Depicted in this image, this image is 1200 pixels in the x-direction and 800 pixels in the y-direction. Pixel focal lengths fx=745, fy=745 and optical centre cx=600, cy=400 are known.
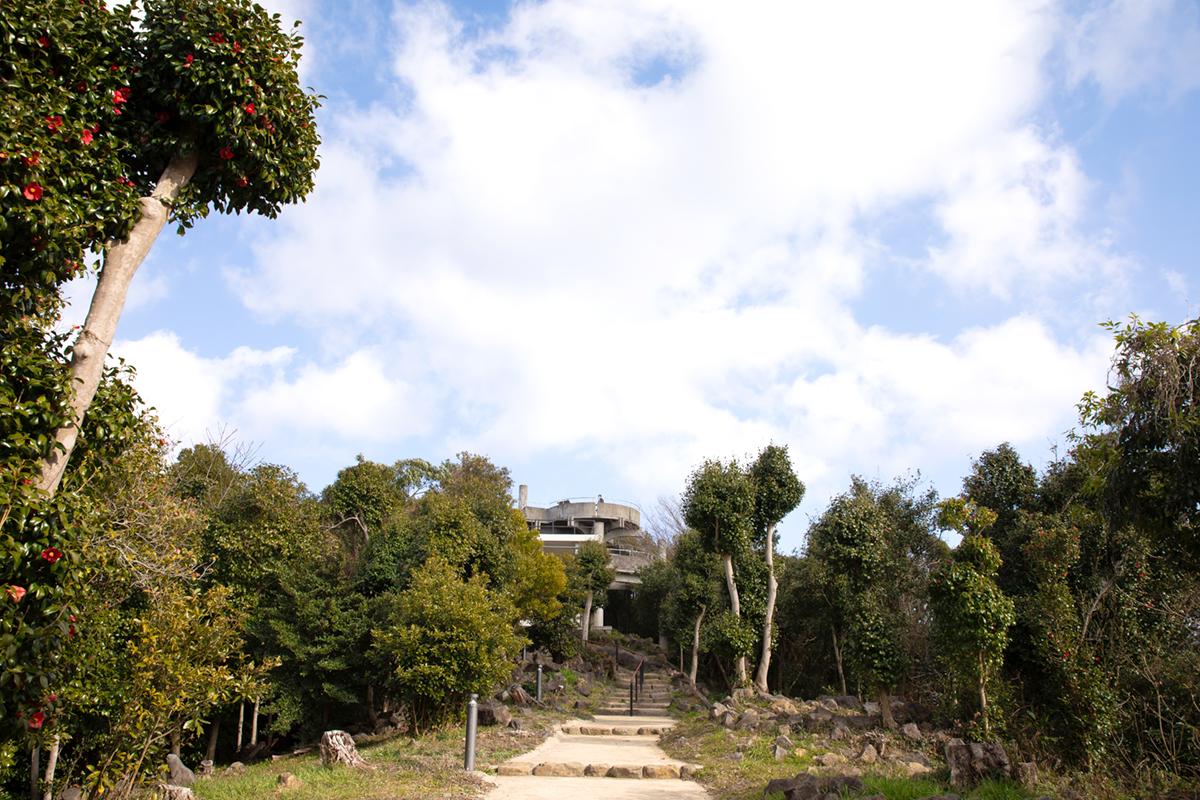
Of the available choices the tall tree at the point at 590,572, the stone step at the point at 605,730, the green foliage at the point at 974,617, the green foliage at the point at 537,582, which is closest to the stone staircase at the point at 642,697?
the green foliage at the point at 537,582

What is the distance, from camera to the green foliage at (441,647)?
480 inches

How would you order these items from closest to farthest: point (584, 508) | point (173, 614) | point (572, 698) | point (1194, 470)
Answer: point (1194, 470)
point (173, 614)
point (572, 698)
point (584, 508)

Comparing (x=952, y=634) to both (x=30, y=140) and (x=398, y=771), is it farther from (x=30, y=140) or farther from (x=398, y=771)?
(x=30, y=140)

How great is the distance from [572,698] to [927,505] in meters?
10.4

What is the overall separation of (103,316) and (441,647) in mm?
8534

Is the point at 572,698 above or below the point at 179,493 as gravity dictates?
below

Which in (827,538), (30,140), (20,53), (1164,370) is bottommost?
(827,538)

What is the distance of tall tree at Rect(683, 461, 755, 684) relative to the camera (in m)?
18.8

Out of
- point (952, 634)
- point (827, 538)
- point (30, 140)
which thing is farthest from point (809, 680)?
point (30, 140)

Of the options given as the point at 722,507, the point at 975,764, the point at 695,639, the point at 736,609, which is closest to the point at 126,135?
the point at 975,764

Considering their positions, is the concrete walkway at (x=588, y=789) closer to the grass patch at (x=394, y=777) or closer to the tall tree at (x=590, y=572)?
the grass patch at (x=394, y=777)

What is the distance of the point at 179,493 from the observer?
1575 centimetres

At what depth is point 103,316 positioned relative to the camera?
5227 mm

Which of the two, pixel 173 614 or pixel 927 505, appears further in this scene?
pixel 927 505
